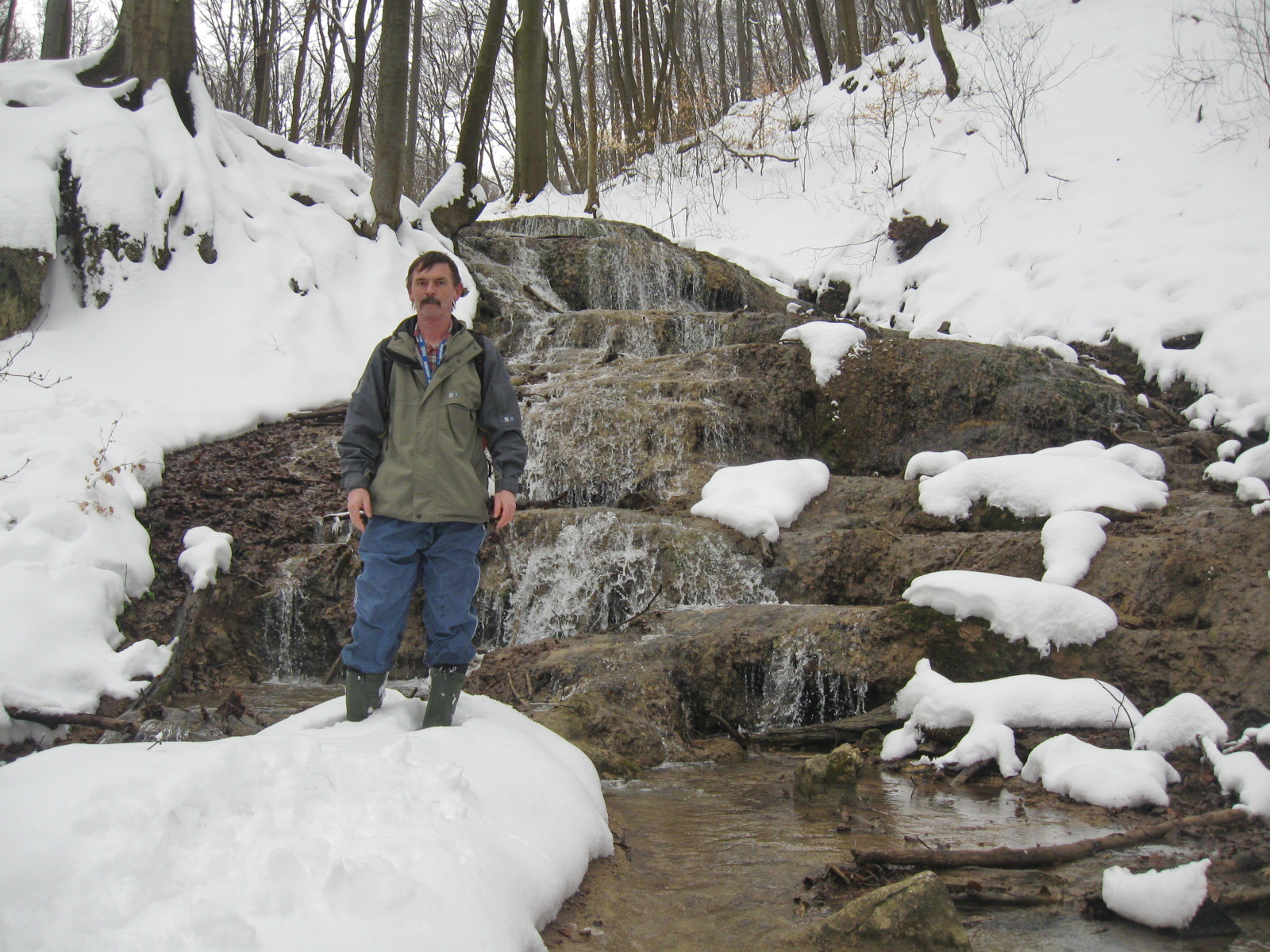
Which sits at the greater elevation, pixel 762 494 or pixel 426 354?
pixel 426 354

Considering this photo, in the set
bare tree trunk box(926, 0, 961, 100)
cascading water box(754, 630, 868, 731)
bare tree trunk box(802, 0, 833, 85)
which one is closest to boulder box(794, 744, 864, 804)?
cascading water box(754, 630, 868, 731)

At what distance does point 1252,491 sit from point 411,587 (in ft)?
18.1

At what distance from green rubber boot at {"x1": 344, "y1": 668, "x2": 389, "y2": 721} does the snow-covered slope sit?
756 centimetres

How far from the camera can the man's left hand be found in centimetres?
322

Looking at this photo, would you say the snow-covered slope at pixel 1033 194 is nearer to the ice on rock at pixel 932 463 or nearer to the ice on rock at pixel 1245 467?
the ice on rock at pixel 1245 467

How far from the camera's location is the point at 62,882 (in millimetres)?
1646

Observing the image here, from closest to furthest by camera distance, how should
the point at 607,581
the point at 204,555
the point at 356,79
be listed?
1. the point at 204,555
2. the point at 607,581
3. the point at 356,79

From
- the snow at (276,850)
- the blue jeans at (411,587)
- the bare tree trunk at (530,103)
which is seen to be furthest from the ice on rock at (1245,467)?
the bare tree trunk at (530,103)

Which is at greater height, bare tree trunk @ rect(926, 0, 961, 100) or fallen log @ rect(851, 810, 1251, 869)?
bare tree trunk @ rect(926, 0, 961, 100)

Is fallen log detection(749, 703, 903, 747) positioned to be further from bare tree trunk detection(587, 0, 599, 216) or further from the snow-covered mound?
bare tree trunk detection(587, 0, 599, 216)

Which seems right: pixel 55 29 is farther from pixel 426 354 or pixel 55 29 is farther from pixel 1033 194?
pixel 1033 194

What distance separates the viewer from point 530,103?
15016mm

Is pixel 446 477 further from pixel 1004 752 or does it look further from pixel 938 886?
pixel 1004 752

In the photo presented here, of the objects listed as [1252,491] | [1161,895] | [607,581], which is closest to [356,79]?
[607,581]
